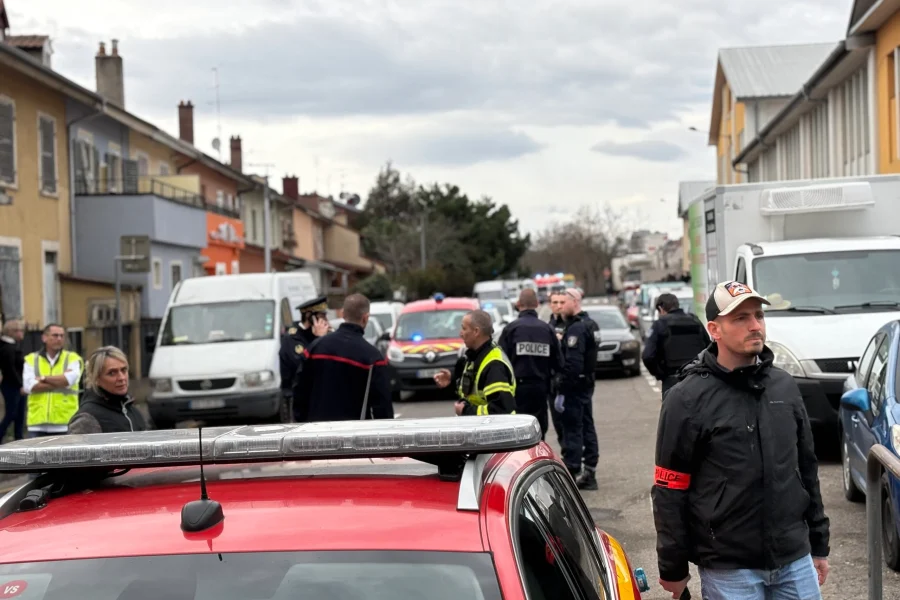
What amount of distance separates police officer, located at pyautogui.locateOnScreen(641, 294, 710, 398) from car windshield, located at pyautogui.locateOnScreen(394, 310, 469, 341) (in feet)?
33.3

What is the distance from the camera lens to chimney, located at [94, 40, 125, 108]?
35500mm

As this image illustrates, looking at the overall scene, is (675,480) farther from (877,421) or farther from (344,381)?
(344,381)

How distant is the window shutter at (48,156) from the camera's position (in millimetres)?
24781

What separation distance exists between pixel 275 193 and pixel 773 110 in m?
21.3

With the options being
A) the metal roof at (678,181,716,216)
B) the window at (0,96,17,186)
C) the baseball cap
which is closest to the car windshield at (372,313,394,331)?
the window at (0,96,17,186)

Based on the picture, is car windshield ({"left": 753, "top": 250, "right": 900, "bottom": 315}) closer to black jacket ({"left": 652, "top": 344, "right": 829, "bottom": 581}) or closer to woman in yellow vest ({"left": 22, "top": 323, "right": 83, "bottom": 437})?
woman in yellow vest ({"left": 22, "top": 323, "right": 83, "bottom": 437})

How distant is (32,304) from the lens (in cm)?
2395

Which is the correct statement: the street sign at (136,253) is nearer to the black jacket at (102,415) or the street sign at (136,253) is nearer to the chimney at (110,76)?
the black jacket at (102,415)

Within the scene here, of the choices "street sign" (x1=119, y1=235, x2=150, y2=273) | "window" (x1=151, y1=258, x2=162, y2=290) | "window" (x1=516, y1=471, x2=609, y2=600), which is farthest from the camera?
"window" (x1=151, y1=258, x2=162, y2=290)

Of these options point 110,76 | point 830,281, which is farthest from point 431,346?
point 110,76

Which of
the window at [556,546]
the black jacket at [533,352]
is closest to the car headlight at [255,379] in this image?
the black jacket at [533,352]

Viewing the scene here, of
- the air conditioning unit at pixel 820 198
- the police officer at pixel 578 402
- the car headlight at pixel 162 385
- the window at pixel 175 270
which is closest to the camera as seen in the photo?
the police officer at pixel 578 402

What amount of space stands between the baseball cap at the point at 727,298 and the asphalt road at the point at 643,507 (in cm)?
305

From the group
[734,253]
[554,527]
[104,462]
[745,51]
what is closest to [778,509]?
[554,527]
